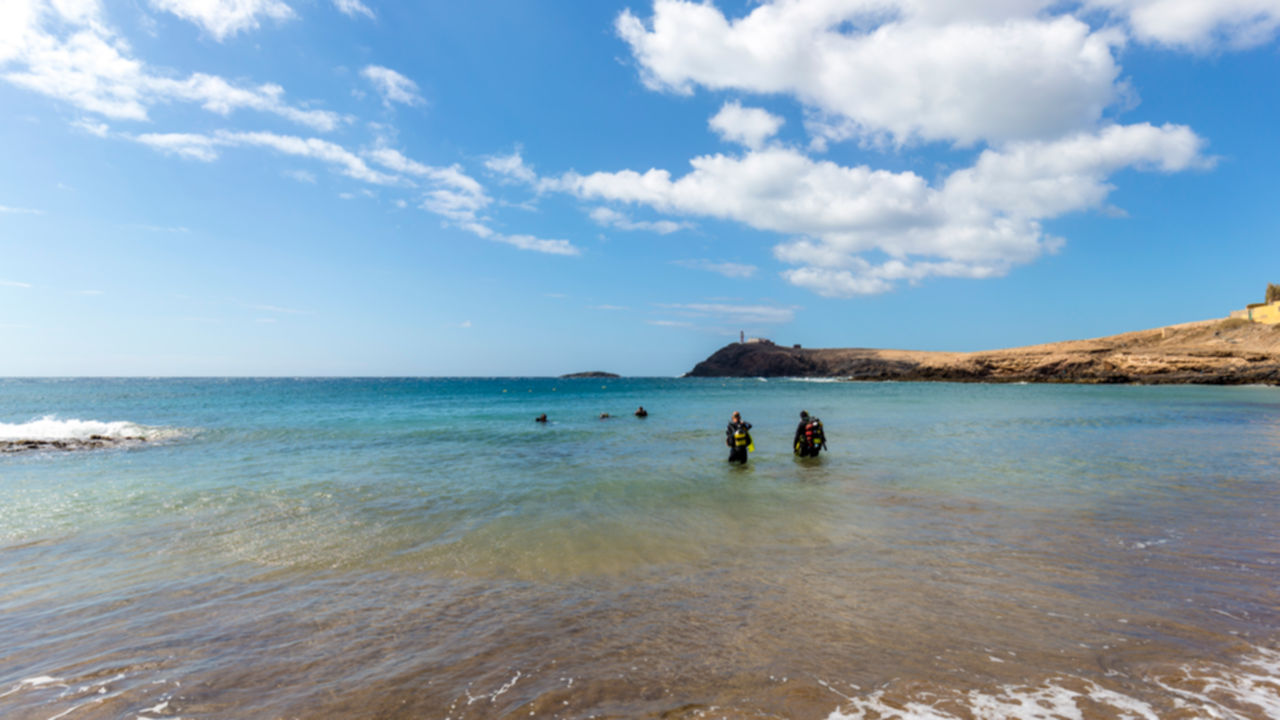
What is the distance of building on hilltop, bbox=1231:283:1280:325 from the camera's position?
77.8 meters

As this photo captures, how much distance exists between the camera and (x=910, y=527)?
9711 millimetres

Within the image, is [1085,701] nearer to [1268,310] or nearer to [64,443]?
[64,443]

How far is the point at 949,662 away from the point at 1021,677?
Answer: 1.73ft

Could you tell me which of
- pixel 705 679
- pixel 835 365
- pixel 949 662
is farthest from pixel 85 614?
pixel 835 365

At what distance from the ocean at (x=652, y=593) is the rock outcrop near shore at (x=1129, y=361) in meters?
75.8

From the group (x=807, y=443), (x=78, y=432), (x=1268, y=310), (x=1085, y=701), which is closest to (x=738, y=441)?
(x=807, y=443)

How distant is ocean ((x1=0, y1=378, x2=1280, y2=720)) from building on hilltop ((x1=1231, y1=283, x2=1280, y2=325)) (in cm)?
9435

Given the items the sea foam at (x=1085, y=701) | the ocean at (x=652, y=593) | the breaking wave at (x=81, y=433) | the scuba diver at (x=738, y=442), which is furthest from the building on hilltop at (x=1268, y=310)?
the breaking wave at (x=81, y=433)

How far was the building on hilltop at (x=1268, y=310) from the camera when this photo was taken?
77812mm

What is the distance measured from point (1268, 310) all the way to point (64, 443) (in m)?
128

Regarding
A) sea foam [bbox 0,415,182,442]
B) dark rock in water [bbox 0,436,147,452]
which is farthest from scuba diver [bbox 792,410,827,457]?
sea foam [bbox 0,415,182,442]

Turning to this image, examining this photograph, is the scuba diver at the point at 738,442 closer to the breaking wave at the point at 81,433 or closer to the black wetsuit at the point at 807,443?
the black wetsuit at the point at 807,443

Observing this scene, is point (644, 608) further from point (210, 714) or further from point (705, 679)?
point (210, 714)

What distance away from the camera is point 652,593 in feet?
22.5
